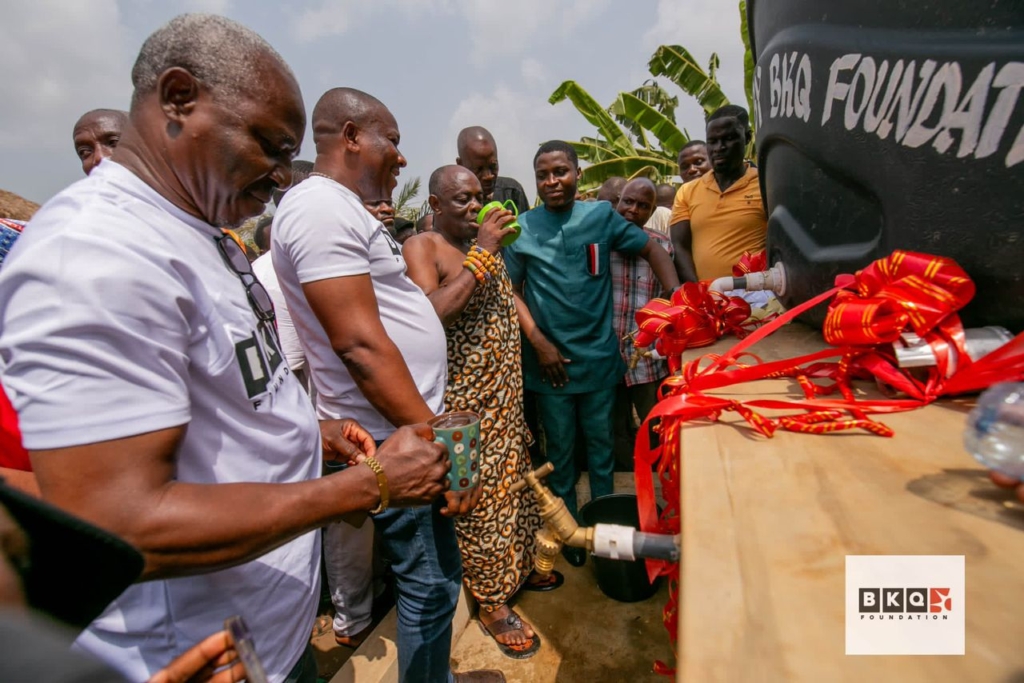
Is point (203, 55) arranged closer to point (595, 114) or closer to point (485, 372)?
point (485, 372)

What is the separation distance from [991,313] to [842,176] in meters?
0.36

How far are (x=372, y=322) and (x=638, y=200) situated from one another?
278 centimetres

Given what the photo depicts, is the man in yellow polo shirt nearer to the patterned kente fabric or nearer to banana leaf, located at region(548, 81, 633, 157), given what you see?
the patterned kente fabric

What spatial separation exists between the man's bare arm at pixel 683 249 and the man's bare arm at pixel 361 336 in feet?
7.70

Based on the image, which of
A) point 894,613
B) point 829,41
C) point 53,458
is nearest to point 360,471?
point 53,458

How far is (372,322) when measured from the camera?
4.71 feet

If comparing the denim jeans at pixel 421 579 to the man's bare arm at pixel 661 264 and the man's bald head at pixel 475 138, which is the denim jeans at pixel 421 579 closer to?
the man's bare arm at pixel 661 264

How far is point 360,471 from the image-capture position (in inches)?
42.6

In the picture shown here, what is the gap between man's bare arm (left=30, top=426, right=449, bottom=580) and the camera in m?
0.72

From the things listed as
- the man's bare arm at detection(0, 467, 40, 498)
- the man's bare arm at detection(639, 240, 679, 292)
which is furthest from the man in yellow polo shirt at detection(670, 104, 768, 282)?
the man's bare arm at detection(0, 467, 40, 498)

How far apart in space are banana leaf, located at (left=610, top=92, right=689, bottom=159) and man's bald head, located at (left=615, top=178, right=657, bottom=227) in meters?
7.91

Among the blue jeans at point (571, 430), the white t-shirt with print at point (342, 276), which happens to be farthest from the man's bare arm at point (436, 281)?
the blue jeans at point (571, 430)

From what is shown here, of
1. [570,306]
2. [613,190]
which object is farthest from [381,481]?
[613,190]

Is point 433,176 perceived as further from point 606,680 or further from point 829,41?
point 606,680
